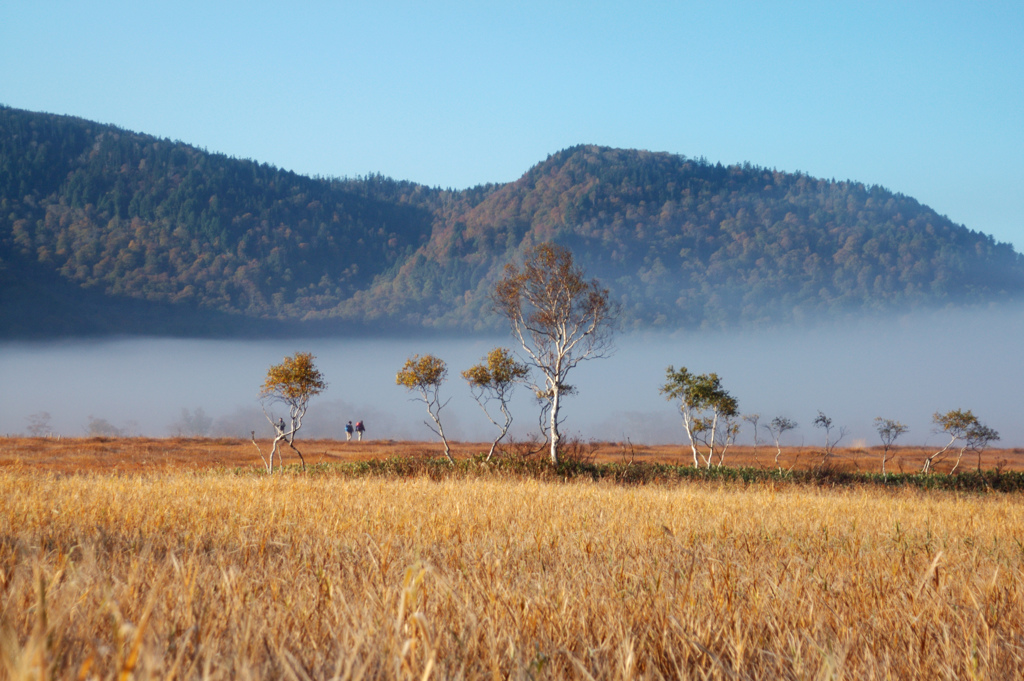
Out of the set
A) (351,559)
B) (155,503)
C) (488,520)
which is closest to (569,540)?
(488,520)

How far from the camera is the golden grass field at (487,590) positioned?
1.72m

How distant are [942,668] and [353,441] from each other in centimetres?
5471

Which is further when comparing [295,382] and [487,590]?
[295,382]

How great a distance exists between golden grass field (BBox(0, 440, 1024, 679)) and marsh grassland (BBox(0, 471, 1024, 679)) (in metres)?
0.02

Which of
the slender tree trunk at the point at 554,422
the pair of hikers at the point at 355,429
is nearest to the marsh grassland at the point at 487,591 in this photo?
the slender tree trunk at the point at 554,422

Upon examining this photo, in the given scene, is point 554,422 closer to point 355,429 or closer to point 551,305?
point 551,305

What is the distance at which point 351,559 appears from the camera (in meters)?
4.02

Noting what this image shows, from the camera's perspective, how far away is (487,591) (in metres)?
2.80

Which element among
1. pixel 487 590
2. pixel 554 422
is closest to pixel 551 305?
pixel 554 422

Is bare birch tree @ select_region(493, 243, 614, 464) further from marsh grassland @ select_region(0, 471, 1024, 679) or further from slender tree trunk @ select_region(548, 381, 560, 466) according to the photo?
marsh grassland @ select_region(0, 471, 1024, 679)

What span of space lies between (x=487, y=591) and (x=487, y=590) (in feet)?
0.17

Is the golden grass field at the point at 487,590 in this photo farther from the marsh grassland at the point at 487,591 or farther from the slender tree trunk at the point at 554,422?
the slender tree trunk at the point at 554,422

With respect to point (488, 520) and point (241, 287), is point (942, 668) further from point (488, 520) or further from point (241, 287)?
point (241, 287)

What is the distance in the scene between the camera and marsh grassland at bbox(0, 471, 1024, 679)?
1722 mm
